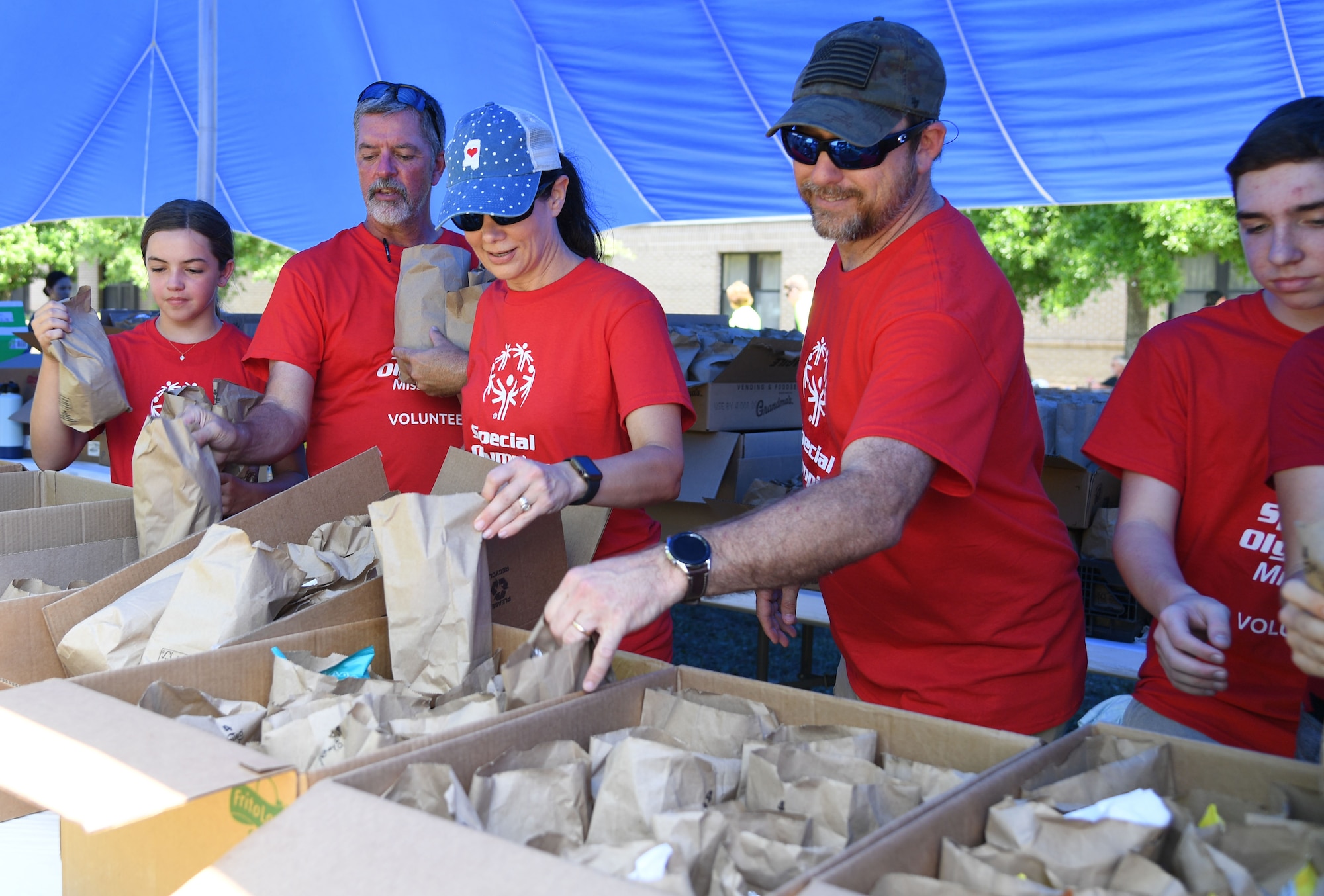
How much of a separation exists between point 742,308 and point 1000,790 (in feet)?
24.4

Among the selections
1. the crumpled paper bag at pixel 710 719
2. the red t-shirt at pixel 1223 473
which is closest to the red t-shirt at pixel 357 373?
the crumpled paper bag at pixel 710 719

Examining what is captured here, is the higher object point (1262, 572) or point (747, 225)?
point (747, 225)

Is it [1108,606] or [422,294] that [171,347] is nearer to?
[422,294]

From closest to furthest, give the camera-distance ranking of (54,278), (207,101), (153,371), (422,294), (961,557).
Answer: (961,557) → (422,294) → (153,371) → (207,101) → (54,278)

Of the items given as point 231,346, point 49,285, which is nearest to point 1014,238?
point 49,285

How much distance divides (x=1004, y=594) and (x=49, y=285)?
7.72m

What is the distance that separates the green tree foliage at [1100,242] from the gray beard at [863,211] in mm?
11312

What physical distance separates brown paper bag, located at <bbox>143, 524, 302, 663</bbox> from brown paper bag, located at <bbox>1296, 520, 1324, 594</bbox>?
1.31 m

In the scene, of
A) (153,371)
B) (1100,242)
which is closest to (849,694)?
(153,371)

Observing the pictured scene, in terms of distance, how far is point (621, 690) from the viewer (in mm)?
1283

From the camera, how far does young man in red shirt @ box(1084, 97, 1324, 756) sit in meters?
1.54

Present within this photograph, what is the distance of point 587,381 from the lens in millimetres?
1974

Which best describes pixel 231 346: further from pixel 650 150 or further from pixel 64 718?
pixel 650 150

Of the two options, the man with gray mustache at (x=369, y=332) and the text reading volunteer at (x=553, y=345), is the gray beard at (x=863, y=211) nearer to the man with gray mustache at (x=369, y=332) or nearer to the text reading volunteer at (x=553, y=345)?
the text reading volunteer at (x=553, y=345)
